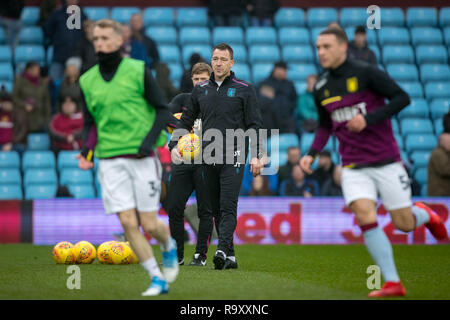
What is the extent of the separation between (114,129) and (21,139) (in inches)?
400

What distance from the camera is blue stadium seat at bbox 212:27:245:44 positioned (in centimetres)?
1922

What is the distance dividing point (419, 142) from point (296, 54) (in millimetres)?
3901

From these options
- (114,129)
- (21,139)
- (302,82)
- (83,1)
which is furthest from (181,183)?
(83,1)

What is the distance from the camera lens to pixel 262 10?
1948 cm

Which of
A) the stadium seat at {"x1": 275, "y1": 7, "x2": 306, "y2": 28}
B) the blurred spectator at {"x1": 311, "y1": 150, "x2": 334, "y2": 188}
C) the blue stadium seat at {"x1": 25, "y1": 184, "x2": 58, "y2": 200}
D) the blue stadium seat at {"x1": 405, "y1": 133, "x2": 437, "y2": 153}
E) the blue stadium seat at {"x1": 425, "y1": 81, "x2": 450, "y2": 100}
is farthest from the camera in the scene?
the stadium seat at {"x1": 275, "y1": 7, "x2": 306, "y2": 28}

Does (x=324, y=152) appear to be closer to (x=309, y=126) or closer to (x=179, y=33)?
(x=309, y=126)

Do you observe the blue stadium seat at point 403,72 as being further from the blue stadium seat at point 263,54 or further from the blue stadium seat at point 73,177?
the blue stadium seat at point 73,177

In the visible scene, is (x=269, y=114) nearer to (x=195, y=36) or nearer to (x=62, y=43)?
(x=195, y=36)

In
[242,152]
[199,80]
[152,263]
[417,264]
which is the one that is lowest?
[417,264]

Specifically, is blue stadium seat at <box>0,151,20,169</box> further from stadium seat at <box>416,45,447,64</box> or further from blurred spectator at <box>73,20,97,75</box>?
stadium seat at <box>416,45,447,64</box>

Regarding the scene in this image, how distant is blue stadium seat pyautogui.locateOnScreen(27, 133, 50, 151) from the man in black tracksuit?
26.5 ft

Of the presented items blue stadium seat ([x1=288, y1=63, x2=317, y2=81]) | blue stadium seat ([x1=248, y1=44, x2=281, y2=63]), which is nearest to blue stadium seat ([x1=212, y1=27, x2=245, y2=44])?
blue stadium seat ([x1=248, y1=44, x2=281, y2=63])

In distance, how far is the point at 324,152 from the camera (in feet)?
49.8

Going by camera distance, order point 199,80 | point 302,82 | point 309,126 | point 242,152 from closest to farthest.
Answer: point 242,152, point 199,80, point 309,126, point 302,82
